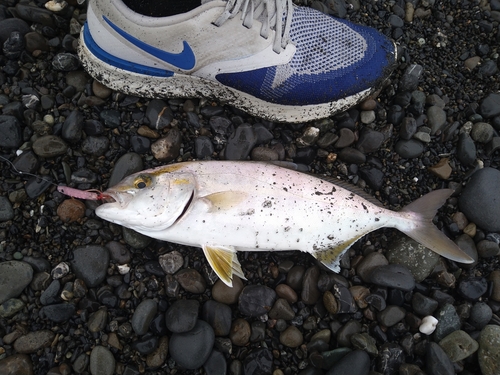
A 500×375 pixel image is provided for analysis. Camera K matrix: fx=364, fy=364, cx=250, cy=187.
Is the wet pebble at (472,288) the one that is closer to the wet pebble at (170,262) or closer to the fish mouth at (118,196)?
the wet pebble at (170,262)

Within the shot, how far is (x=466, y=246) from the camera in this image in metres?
2.89

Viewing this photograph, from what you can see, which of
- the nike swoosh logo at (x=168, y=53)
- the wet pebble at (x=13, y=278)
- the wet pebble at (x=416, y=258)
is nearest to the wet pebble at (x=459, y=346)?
the wet pebble at (x=416, y=258)

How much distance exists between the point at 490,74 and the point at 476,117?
0.54 meters

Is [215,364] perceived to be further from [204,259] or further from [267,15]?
[267,15]

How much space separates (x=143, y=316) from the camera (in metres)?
2.53

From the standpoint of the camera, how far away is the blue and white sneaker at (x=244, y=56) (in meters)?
2.38

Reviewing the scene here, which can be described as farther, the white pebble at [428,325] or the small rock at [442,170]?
the small rock at [442,170]

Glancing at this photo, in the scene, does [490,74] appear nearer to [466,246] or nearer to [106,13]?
[466,246]

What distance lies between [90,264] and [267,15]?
7.04 feet

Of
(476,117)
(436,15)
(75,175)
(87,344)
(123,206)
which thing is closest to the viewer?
(123,206)

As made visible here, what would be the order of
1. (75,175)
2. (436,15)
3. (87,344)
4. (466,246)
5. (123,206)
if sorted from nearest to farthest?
(123,206), (87,344), (75,175), (466,246), (436,15)

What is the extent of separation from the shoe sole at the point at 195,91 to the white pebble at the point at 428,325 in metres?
1.71

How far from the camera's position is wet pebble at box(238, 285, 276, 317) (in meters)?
2.64

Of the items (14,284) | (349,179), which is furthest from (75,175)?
(349,179)
